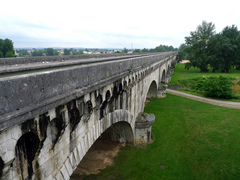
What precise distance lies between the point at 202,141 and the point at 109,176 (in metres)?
10.6

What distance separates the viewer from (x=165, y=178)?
1338 centimetres

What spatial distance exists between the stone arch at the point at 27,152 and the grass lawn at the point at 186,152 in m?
9.45

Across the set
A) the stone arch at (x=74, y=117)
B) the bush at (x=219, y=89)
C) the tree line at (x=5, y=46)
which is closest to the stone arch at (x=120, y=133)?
the stone arch at (x=74, y=117)

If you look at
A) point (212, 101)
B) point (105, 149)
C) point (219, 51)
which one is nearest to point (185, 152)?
point (105, 149)

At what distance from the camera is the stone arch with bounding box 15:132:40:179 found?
4.36 meters

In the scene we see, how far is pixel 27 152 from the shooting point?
459 cm

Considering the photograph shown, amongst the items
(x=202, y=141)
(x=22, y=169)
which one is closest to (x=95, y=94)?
(x=22, y=169)

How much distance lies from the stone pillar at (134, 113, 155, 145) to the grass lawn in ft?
2.64

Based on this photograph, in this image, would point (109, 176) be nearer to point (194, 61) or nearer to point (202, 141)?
point (202, 141)

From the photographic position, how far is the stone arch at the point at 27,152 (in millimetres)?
4362

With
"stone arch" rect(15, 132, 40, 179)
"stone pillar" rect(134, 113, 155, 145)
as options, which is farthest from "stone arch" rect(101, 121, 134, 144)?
"stone arch" rect(15, 132, 40, 179)

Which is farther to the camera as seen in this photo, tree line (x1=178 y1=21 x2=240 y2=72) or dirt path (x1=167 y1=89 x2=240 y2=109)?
tree line (x1=178 y1=21 x2=240 y2=72)

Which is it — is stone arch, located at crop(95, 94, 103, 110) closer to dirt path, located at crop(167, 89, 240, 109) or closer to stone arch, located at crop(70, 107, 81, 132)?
stone arch, located at crop(70, 107, 81, 132)

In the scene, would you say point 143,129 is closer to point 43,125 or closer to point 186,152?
point 186,152
